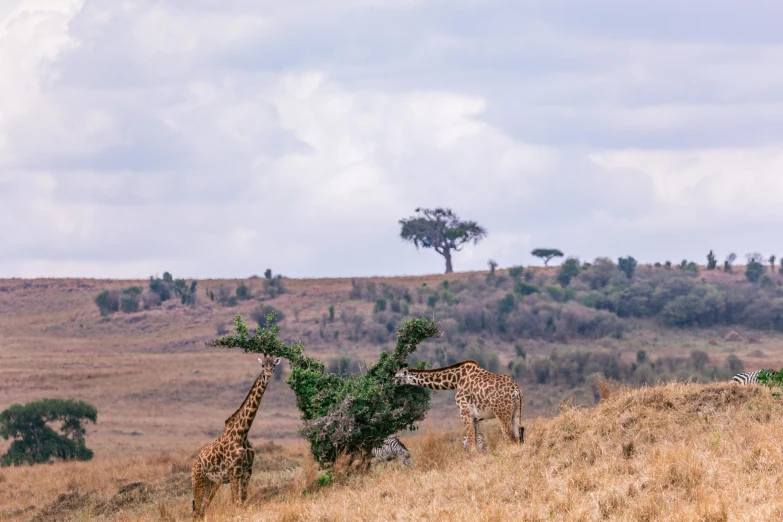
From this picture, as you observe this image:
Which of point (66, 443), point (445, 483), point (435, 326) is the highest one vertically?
point (435, 326)

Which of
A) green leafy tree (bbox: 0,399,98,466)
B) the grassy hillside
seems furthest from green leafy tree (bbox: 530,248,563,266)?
green leafy tree (bbox: 0,399,98,466)

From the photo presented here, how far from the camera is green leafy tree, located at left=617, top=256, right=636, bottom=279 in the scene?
74812 millimetres

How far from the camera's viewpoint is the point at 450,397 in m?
45.8

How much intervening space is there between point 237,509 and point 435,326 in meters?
5.55

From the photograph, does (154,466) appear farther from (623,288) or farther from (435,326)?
(623,288)

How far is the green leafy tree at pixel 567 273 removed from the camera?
73375mm

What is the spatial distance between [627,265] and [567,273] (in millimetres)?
5018

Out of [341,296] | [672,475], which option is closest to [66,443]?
[672,475]

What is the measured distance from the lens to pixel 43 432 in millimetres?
38344

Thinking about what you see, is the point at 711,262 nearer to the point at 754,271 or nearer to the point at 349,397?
the point at 754,271

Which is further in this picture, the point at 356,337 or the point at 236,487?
the point at 356,337

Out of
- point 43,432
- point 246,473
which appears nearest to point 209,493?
point 246,473

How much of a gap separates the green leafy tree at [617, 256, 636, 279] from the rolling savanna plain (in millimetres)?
644

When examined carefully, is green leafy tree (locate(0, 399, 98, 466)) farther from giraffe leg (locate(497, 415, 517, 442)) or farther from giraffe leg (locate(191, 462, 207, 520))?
giraffe leg (locate(497, 415, 517, 442))
